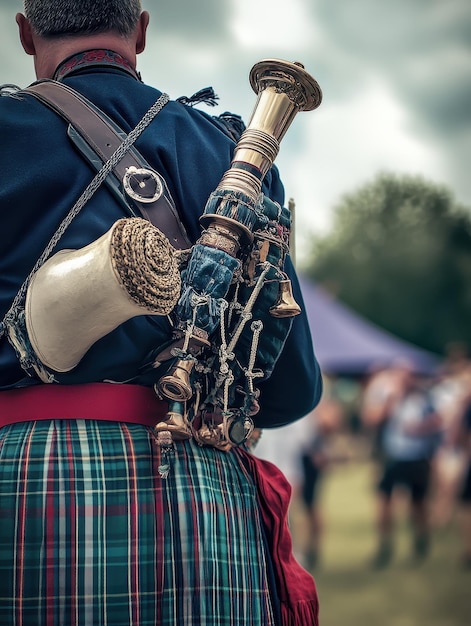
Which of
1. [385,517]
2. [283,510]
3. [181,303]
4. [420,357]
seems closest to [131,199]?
[181,303]

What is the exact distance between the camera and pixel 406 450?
33.6 ft

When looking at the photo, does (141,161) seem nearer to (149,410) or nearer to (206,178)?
(206,178)

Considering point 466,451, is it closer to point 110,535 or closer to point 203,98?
point 203,98

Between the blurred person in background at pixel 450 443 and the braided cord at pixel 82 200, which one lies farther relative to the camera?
the blurred person in background at pixel 450 443

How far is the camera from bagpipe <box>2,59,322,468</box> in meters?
1.88

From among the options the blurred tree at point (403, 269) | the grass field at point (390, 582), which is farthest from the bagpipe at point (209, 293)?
the blurred tree at point (403, 269)

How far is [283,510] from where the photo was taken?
7.59ft

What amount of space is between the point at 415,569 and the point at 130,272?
10.2 metres

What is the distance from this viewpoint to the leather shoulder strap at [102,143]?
7.00 ft

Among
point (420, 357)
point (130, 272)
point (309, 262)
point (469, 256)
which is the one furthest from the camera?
point (309, 262)

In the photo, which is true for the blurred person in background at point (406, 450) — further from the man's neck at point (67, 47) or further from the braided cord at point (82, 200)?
the braided cord at point (82, 200)

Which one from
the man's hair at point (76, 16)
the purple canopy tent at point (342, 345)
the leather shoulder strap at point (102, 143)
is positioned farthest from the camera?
the purple canopy tent at point (342, 345)

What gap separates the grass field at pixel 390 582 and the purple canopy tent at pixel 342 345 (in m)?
2.15

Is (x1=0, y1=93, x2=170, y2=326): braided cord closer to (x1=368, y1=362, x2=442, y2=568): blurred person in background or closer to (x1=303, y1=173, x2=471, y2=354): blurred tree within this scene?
(x1=368, y1=362, x2=442, y2=568): blurred person in background
